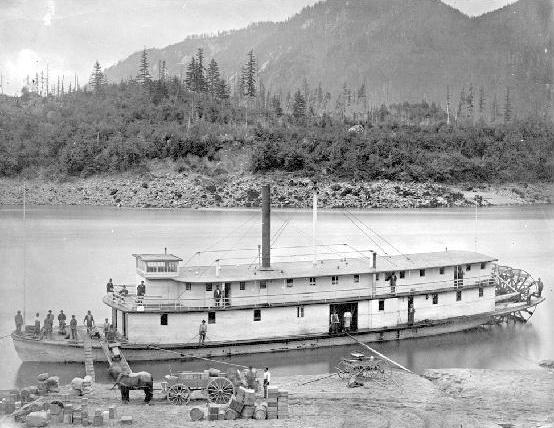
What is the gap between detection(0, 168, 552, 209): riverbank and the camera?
102 m

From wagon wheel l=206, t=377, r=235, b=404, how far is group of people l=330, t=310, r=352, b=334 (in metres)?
9.68

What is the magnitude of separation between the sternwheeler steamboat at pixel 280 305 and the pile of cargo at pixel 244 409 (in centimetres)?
807

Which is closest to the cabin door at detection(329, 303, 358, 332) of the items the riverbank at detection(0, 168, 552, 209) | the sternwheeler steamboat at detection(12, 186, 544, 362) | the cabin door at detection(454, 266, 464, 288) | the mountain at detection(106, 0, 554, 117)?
the sternwheeler steamboat at detection(12, 186, 544, 362)

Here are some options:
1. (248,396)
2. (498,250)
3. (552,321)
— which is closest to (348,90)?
(498,250)

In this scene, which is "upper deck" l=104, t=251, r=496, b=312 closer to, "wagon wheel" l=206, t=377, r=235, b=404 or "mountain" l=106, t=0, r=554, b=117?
"wagon wheel" l=206, t=377, r=235, b=404

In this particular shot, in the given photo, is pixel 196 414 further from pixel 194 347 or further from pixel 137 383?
pixel 194 347

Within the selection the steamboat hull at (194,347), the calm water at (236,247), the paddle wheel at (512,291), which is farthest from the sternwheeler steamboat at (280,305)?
the paddle wheel at (512,291)

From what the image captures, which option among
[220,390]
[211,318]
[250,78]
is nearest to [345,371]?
[220,390]

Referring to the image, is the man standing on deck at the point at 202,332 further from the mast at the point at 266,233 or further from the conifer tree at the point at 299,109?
the conifer tree at the point at 299,109

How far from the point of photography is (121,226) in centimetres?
7550

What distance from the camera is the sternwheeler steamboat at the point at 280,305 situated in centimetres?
2630

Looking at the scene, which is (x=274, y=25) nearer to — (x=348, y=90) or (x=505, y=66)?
(x=348, y=90)

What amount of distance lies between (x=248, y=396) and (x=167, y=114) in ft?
351

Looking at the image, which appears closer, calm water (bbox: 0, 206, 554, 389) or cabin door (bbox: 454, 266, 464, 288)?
calm water (bbox: 0, 206, 554, 389)
